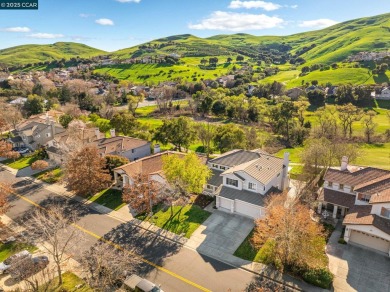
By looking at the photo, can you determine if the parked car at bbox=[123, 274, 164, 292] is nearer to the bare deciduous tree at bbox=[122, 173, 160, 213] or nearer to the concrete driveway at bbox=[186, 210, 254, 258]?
the concrete driveway at bbox=[186, 210, 254, 258]

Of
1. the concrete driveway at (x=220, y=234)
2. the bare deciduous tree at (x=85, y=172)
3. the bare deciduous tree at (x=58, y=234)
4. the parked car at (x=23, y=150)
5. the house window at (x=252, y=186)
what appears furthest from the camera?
the parked car at (x=23, y=150)

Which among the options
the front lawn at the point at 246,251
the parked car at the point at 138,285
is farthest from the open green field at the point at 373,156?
the parked car at the point at 138,285

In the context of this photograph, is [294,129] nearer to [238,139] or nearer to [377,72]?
[238,139]

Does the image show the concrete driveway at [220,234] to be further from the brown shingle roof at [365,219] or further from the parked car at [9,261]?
the parked car at [9,261]

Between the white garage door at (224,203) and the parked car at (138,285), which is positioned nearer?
the parked car at (138,285)

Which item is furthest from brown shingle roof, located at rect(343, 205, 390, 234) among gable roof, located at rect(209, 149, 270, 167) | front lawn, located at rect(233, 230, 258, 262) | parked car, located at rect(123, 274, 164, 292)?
parked car, located at rect(123, 274, 164, 292)

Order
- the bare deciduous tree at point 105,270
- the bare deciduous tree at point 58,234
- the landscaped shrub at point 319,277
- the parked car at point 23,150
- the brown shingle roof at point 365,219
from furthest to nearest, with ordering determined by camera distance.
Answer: the parked car at point 23,150 < the brown shingle roof at point 365,219 < the bare deciduous tree at point 58,234 < the landscaped shrub at point 319,277 < the bare deciduous tree at point 105,270

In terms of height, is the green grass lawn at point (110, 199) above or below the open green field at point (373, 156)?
below
